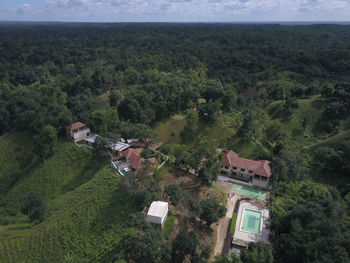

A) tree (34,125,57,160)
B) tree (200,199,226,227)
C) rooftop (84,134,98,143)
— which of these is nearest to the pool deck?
tree (200,199,226,227)

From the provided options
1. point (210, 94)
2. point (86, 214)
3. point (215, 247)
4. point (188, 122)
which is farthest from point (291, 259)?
point (210, 94)

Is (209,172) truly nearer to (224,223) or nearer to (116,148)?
(224,223)

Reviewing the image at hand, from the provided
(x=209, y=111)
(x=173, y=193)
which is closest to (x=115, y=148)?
(x=173, y=193)

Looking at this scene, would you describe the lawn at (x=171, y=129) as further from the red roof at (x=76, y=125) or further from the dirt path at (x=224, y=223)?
the dirt path at (x=224, y=223)

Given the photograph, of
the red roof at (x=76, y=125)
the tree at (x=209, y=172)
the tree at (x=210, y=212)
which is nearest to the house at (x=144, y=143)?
the red roof at (x=76, y=125)

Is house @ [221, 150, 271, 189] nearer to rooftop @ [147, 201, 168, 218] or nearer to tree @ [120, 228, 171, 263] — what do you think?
rooftop @ [147, 201, 168, 218]
